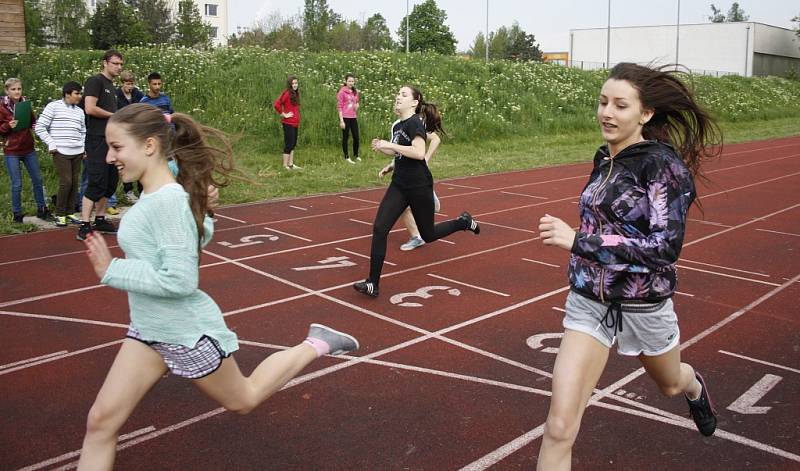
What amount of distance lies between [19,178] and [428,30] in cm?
8675

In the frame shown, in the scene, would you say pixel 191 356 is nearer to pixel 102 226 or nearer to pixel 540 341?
pixel 540 341

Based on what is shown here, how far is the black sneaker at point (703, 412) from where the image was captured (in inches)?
139

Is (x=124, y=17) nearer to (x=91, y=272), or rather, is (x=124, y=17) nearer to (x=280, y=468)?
(x=91, y=272)

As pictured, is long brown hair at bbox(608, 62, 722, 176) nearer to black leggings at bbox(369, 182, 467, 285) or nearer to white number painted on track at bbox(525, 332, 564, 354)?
white number painted on track at bbox(525, 332, 564, 354)

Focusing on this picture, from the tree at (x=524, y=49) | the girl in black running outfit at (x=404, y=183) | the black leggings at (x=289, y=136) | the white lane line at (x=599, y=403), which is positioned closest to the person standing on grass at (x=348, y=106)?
the black leggings at (x=289, y=136)

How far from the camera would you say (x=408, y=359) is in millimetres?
4871

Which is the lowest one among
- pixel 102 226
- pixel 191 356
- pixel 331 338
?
pixel 102 226

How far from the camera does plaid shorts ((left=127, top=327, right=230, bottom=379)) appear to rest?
276cm

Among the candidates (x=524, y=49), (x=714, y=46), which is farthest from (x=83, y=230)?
(x=524, y=49)

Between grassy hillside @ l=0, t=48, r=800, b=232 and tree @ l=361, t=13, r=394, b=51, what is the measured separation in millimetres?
43014

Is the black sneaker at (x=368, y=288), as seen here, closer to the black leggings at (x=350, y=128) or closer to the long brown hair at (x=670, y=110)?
the long brown hair at (x=670, y=110)

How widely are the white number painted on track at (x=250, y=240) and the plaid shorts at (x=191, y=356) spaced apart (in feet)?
18.3

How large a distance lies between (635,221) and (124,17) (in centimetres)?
5605

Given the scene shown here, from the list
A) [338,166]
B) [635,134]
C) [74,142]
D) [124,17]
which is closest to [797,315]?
[635,134]
